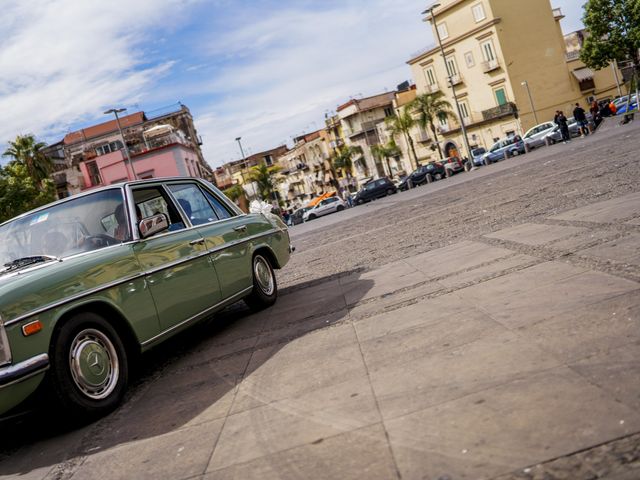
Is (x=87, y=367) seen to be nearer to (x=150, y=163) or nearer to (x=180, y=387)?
(x=180, y=387)

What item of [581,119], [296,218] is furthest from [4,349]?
[296,218]

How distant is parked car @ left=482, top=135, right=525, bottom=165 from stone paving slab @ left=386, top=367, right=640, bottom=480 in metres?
40.4

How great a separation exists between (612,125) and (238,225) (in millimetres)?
31819

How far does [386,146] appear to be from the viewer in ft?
269

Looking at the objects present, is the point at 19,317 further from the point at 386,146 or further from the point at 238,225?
the point at 386,146

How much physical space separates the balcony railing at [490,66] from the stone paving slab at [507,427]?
5823 cm

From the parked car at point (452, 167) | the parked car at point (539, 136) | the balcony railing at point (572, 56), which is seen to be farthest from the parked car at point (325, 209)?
the balcony railing at point (572, 56)

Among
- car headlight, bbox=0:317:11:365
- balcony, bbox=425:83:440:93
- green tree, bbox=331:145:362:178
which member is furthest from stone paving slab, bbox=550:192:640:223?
green tree, bbox=331:145:362:178

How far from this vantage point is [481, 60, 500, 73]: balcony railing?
57.3m

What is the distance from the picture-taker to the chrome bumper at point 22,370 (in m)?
3.79

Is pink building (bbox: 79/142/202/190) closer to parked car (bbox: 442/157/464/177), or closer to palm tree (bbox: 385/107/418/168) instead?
parked car (bbox: 442/157/464/177)

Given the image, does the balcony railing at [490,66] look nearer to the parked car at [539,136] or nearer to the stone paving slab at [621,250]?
the parked car at [539,136]

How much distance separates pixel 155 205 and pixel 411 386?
3479 mm

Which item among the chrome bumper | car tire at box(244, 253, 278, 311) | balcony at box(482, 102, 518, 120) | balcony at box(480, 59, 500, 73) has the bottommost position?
car tire at box(244, 253, 278, 311)
